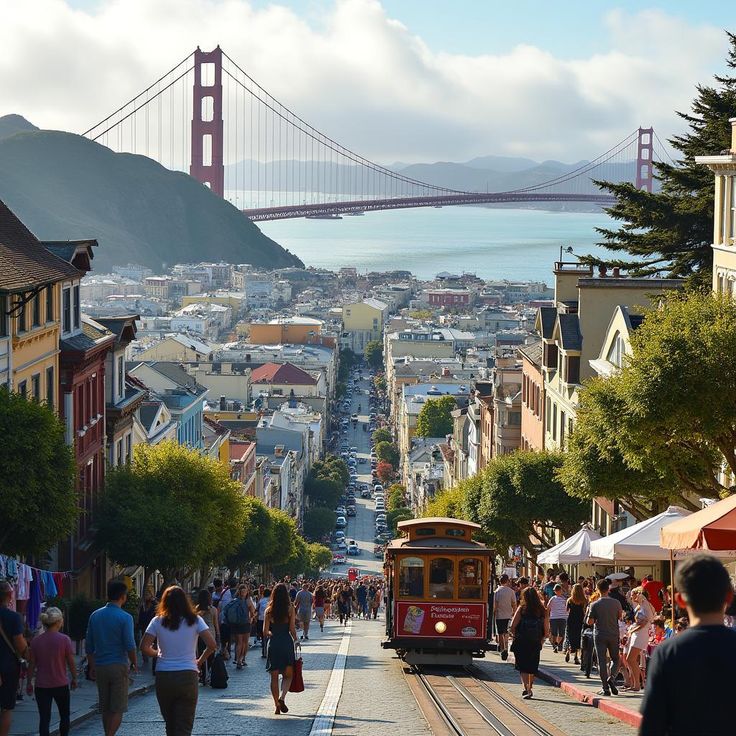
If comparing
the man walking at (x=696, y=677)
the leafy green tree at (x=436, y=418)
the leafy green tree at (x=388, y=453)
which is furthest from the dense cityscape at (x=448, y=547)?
the leafy green tree at (x=388, y=453)

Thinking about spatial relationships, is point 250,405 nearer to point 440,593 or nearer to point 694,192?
point 694,192

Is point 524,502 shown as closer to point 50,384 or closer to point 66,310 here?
point 66,310

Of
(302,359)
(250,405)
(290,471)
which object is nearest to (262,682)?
(290,471)

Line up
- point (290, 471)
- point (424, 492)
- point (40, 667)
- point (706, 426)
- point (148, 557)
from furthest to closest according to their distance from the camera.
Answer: point (290, 471) < point (424, 492) < point (148, 557) < point (706, 426) < point (40, 667)

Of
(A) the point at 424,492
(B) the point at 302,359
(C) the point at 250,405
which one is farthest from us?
(B) the point at 302,359

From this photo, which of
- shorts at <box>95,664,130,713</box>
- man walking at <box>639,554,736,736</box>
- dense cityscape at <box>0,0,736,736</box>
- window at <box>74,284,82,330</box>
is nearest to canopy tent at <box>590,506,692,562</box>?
dense cityscape at <box>0,0,736,736</box>

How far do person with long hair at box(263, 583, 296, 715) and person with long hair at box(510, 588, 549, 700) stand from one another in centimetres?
331

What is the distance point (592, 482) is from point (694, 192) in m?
21.5

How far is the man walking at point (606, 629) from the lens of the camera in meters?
17.5

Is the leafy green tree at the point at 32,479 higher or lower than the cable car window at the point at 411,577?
higher

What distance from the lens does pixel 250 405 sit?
459 ft

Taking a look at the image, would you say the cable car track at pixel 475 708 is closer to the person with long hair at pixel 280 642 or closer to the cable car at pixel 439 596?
the cable car at pixel 439 596

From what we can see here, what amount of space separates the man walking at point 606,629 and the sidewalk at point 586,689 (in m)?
0.27

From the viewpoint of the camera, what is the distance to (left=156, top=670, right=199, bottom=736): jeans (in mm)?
11258
